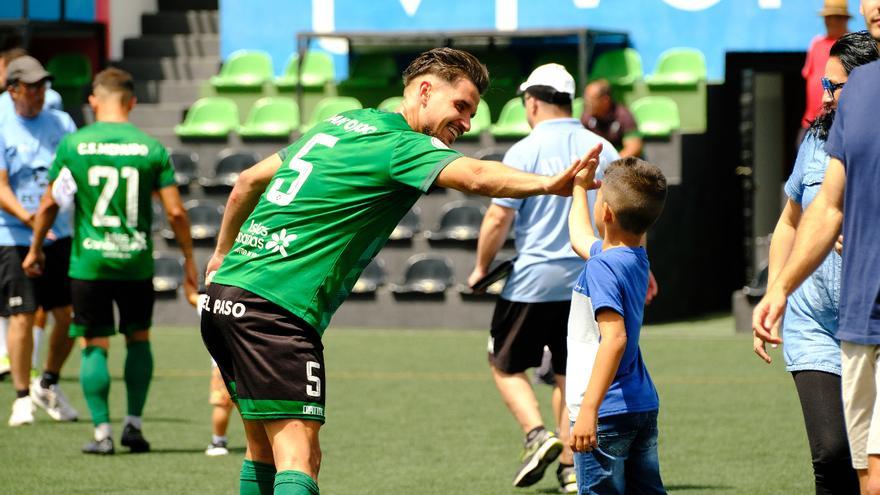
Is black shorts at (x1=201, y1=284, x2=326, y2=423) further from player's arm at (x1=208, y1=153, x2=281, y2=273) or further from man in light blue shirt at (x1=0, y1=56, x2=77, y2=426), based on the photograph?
man in light blue shirt at (x1=0, y1=56, x2=77, y2=426)

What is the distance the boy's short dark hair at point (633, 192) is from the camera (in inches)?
189

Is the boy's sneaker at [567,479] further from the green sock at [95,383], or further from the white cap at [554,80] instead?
the green sock at [95,383]

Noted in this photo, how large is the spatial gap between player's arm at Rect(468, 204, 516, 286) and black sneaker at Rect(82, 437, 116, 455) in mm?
2316

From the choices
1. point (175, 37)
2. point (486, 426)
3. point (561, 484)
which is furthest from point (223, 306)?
point (175, 37)

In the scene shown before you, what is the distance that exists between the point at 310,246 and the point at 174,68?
1471 cm

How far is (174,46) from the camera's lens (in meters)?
19.4

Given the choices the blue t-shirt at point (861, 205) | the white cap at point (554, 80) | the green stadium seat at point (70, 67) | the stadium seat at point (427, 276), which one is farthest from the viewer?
the green stadium seat at point (70, 67)

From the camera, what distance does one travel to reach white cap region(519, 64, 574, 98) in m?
7.17

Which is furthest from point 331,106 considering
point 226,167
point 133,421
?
point 133,421

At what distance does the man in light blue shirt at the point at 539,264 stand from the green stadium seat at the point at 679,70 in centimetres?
879

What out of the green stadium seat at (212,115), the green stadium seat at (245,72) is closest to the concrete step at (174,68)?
the green stadium seat at (245,72)

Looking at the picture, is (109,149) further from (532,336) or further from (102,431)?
(532,336)

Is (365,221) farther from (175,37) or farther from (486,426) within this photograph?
(175,37)

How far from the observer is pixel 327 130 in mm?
4734
